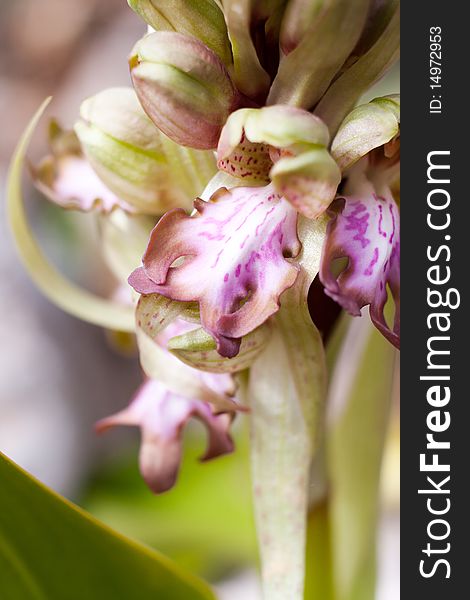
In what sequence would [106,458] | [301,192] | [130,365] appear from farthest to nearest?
[130,365], [106,458], [301,192]

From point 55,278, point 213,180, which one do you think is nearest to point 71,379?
point 55,278

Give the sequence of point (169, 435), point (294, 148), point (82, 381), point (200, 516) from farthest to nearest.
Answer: point (82, 381)
point (200, 516)
point (169, 435)
point (294, 148)

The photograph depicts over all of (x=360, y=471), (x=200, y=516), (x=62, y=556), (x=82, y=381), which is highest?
(x=82, y=381)

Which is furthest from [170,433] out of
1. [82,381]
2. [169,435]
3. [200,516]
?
[82,381]

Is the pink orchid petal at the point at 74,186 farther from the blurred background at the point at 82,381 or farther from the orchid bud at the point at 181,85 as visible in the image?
the blurred background at the point at 82,381

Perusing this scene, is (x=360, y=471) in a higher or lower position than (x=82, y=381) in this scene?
lower

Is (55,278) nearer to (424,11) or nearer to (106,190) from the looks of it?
(106,190)

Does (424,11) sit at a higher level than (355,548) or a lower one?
higher

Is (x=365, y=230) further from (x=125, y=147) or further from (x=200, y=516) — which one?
(x=200, y=516)
